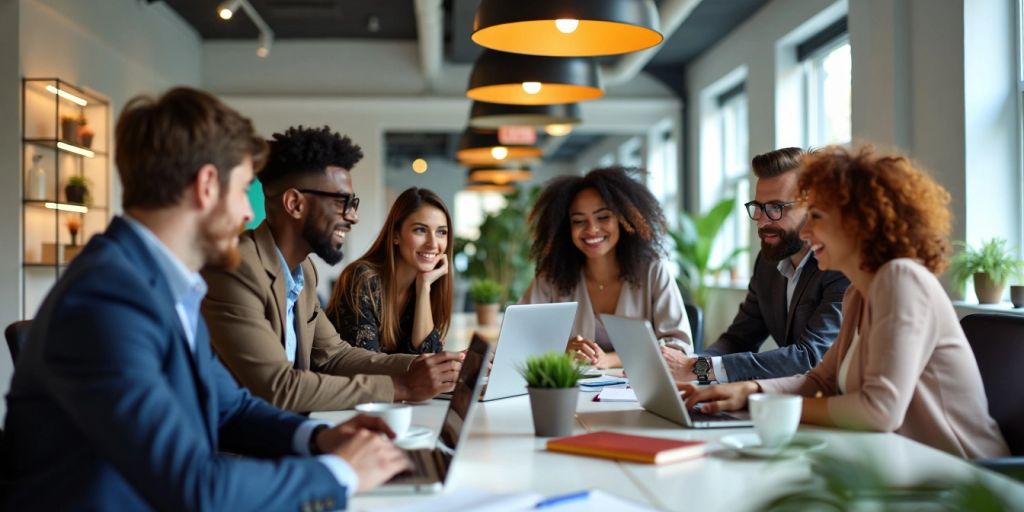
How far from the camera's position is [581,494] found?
4.75 ft

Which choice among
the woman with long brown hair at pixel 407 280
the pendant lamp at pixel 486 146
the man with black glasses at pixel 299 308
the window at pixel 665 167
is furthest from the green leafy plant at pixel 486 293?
the window at pixel 665 167

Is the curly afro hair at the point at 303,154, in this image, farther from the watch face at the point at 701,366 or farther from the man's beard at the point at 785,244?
the man's beard at the point at 785,244

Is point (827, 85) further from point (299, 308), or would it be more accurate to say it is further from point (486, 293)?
point (299, 308)

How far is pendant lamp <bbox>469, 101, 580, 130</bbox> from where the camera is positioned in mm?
4689

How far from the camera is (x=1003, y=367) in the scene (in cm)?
224

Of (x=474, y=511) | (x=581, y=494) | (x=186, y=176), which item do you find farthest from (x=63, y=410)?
(x=581, y=494)

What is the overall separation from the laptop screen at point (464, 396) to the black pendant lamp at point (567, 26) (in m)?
1.18

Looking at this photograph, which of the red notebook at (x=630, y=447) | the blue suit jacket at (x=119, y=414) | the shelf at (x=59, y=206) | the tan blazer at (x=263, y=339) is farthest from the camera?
the shelf at (x=59, y=206)

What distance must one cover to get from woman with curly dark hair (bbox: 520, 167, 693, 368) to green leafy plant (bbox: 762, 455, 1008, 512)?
2.66m

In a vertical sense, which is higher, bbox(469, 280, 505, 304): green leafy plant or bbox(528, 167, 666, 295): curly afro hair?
bbox(528, 167, 666, 295): curly afro hair

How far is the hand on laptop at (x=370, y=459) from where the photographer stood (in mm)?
1442

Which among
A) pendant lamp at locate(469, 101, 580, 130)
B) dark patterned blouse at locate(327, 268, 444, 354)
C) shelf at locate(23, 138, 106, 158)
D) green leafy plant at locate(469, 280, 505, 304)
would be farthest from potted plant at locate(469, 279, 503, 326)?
shelf at locate(23, 138, 106, 158)

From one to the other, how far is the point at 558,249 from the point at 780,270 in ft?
3.22

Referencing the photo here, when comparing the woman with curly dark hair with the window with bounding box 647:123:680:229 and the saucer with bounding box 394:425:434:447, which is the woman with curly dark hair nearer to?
the saucer with bounding box 394:425:434:447
